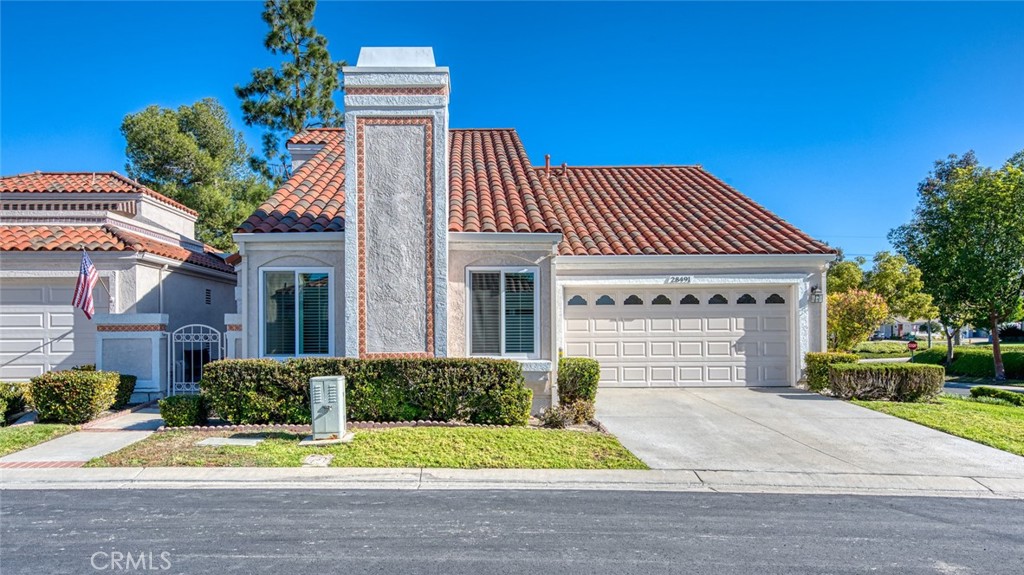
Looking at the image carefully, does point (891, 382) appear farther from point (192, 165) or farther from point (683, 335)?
point (192, 165)

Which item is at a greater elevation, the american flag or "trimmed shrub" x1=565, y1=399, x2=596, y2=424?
the american flag

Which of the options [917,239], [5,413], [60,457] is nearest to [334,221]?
[60,457]

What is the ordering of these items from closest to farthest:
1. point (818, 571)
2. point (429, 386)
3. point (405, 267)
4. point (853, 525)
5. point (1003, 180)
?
point (818, 571) < point (853, 525) < point (429, 386) < point (405, 267) < point (1003, 180)

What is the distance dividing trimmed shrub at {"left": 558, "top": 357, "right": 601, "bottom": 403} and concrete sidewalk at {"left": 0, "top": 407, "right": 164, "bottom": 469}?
23.3ft

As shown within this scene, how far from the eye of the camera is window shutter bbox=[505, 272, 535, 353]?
10.6 m

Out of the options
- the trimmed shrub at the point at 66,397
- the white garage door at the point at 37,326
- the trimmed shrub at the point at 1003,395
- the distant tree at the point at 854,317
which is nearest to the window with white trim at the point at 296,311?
the trimmed shrub at the point at 66,397

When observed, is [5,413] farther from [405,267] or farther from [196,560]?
[196,560]

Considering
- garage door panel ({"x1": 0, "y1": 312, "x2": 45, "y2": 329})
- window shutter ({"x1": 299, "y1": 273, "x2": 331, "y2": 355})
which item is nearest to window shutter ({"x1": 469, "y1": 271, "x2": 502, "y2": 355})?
window shutter ({"x1": 299, "y1": 273, "x2": 331, "y2": 355})

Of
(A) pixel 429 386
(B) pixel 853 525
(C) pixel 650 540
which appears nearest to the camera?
(C) pixel 650 540

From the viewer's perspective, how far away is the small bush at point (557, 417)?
31.2 ft

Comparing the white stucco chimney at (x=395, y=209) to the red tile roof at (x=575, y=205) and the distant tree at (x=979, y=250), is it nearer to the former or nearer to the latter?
the red tile roof at (x=575, y=205)

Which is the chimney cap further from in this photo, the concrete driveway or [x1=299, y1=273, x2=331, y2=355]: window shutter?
the concrete driveway

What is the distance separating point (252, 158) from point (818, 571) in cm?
2920

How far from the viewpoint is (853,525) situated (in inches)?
222
